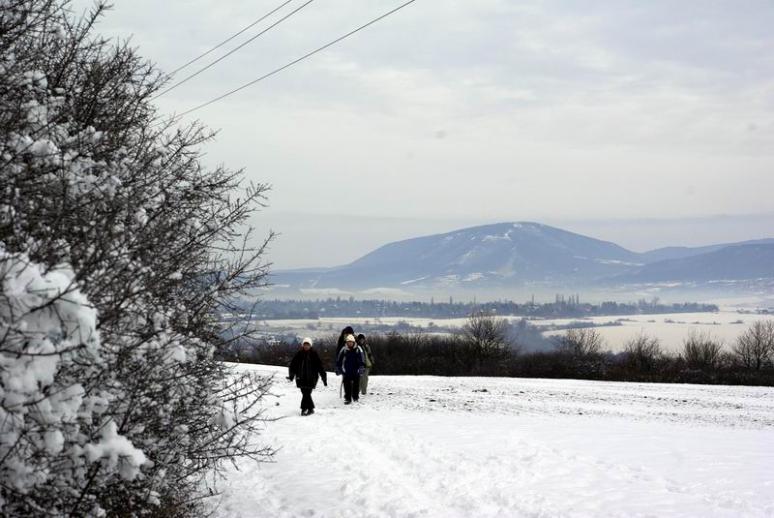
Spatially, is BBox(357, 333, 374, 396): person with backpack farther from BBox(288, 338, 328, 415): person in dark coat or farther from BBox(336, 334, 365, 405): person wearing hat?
BBox(288, 338, 328, 415): person in dark coat

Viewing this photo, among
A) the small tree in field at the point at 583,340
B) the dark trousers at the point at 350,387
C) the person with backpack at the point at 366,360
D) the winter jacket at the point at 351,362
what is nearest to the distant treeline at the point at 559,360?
the small tree in field at the point at 583,340

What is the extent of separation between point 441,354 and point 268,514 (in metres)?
53.1

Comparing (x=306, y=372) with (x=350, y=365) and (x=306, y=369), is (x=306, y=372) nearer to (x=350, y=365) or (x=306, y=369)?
(x=306, y=369)

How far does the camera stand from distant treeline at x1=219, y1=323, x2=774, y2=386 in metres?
40.8

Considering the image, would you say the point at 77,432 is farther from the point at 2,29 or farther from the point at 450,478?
the point at 450,478

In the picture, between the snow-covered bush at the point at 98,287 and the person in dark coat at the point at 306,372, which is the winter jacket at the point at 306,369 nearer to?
the person in dark coat at the point at 306,372

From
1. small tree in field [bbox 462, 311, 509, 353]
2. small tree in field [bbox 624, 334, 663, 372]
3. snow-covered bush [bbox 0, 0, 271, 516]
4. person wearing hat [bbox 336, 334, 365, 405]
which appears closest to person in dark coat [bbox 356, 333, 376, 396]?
person wearing hat [bbox 336, 334, 365, 405]

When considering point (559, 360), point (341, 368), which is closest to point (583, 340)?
point (559, 360)

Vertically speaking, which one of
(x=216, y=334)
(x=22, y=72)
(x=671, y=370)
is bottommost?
(x=671, y=370)

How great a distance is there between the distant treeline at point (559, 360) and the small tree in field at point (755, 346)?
82 mm

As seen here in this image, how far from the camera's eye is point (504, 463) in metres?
11.1

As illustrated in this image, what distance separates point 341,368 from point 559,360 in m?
37.2

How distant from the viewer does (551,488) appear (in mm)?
9586

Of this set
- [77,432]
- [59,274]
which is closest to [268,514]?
[77,432]
